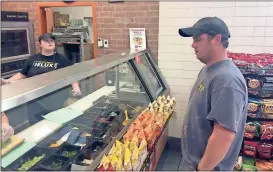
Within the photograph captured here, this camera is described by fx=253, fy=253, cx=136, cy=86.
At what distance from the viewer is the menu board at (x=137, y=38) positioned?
12.5 feet

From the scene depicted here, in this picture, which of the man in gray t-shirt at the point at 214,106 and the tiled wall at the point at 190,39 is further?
the tiled wall at the point at 190,39

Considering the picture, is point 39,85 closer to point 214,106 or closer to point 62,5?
point 214,106

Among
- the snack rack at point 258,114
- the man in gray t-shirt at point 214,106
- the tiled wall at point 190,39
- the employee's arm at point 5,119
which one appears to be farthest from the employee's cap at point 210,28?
the tiled wall at point 190,39

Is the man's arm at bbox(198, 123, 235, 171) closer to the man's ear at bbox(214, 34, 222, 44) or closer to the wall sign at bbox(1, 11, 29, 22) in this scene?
the man's ear at bbox(214, 34, 222, 44)

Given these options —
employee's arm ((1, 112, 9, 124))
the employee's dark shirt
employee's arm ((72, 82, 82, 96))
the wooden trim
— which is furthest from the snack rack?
employee's arm ((1, 112, 9, 124))

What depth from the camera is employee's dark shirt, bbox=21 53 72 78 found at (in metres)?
3.08

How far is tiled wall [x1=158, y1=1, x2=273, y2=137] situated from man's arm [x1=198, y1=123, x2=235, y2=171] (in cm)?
212

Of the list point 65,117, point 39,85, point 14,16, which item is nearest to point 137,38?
point 14,16

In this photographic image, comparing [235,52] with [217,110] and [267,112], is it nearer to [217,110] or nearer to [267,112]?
[267,112]

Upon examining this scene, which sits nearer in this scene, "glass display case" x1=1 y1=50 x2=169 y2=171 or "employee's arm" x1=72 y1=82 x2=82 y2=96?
"glass display case" x1=1 y1=50 x2=169 y2=171

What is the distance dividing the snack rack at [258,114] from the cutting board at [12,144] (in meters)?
2.34

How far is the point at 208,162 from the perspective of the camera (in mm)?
1579

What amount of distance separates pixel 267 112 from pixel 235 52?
0.92 meters

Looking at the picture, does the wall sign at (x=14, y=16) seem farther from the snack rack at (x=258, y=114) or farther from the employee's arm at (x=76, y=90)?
the snack rack at (x=258, y=114)
